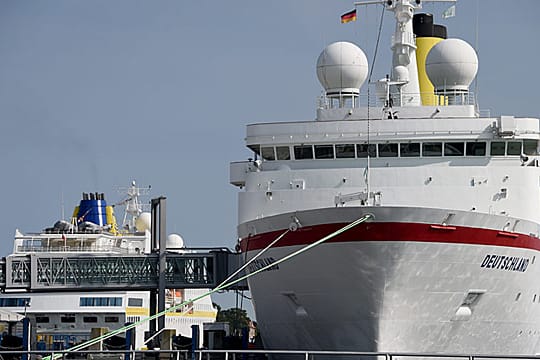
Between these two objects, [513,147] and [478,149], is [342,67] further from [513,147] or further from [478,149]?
[513,147]

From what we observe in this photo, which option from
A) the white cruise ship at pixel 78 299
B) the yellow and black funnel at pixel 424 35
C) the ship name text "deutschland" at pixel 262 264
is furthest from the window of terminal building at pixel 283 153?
the white cruise ship at pixel 78 299

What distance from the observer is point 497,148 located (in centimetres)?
3800

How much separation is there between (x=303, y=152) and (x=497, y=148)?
5.90m

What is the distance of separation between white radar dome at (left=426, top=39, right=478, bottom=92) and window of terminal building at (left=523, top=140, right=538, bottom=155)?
3853 millimetres

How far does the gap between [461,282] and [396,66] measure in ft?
38.4

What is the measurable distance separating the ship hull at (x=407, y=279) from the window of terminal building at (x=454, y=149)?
3380 millimetres

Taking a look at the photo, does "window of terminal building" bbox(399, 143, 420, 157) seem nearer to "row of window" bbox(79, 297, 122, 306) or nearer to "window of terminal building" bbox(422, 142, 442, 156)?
"window of terminal building" bbox(422, 142, 442, 156)

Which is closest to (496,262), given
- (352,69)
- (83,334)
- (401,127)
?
(401,127)

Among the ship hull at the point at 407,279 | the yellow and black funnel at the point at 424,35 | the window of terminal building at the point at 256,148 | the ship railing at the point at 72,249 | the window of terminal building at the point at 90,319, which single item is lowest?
the window of terminal building at the point at 90,319

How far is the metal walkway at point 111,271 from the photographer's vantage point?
170ft

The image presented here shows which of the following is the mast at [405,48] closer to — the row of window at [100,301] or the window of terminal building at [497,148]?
the window of terminal building at [497,148]

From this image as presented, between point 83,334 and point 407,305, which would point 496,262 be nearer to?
point 407,305

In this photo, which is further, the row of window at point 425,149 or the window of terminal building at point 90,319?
the window of terminal building at point 90,319

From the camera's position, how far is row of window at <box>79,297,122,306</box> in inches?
3110
